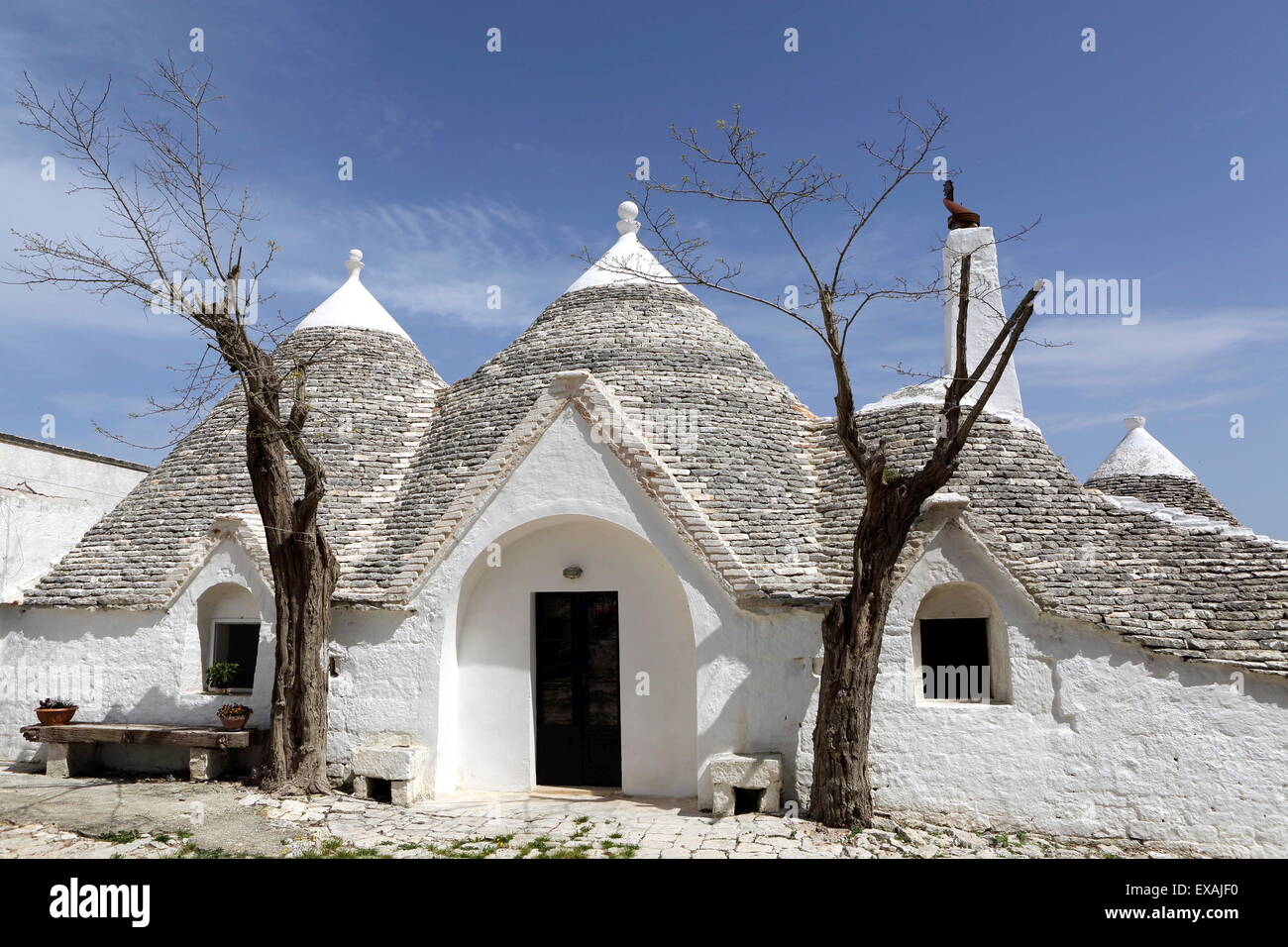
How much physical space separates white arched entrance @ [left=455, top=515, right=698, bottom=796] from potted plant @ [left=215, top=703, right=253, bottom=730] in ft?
8.52

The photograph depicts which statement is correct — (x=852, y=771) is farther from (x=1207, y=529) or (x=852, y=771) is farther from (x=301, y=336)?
(x=301, y=336)

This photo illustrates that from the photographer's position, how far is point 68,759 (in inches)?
437

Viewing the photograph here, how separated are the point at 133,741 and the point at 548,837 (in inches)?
235

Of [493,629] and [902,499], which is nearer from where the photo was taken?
[902,499]

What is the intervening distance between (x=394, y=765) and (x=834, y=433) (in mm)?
7319

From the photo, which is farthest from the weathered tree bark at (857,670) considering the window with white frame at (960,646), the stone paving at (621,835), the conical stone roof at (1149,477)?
the conical stone roof at (1149,477)

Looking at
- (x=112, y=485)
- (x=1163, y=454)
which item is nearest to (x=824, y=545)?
(x=1163, y=454)

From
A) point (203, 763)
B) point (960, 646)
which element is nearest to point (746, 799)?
point (960, 646)

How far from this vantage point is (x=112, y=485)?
1917 centimetres

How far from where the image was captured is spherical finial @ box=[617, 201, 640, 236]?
1478 centimetres

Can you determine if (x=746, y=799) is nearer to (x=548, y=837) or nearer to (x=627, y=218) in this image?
(x=548, y=837)

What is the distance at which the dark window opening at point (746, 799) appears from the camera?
362 inches

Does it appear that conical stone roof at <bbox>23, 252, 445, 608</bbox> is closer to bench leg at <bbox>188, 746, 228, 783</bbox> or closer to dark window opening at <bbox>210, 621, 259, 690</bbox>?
dark window opening at <bbox>210, 621, 259, 690</bbox>

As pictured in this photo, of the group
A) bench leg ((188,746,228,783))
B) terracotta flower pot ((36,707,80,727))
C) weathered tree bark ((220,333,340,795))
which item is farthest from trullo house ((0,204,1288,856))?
bench leg ((188,746,228,783))
